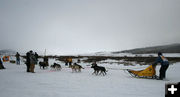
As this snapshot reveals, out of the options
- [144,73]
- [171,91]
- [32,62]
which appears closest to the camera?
[171,91]

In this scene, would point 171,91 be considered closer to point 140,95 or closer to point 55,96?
point 140,95

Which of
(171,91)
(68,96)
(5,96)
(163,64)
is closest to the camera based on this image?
(171,91)

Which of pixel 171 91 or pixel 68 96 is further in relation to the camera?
pixel 68 96

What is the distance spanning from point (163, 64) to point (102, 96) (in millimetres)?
5215

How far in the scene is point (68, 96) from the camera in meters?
3.65

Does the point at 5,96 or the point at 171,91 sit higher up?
the point at 171,91

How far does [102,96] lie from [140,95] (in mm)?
1367

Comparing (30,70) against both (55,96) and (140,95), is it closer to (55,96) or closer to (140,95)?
(55,96)

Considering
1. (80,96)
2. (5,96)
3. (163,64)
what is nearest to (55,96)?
(80,96)

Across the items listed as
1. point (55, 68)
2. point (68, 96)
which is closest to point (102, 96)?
point (68, 96)

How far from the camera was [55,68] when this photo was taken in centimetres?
1165

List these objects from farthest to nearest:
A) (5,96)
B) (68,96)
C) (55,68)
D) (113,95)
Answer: (55,68) → (113,95) → (68,96) → (5,96)

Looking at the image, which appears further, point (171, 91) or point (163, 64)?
point (163, 64)

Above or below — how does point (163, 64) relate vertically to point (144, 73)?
above
